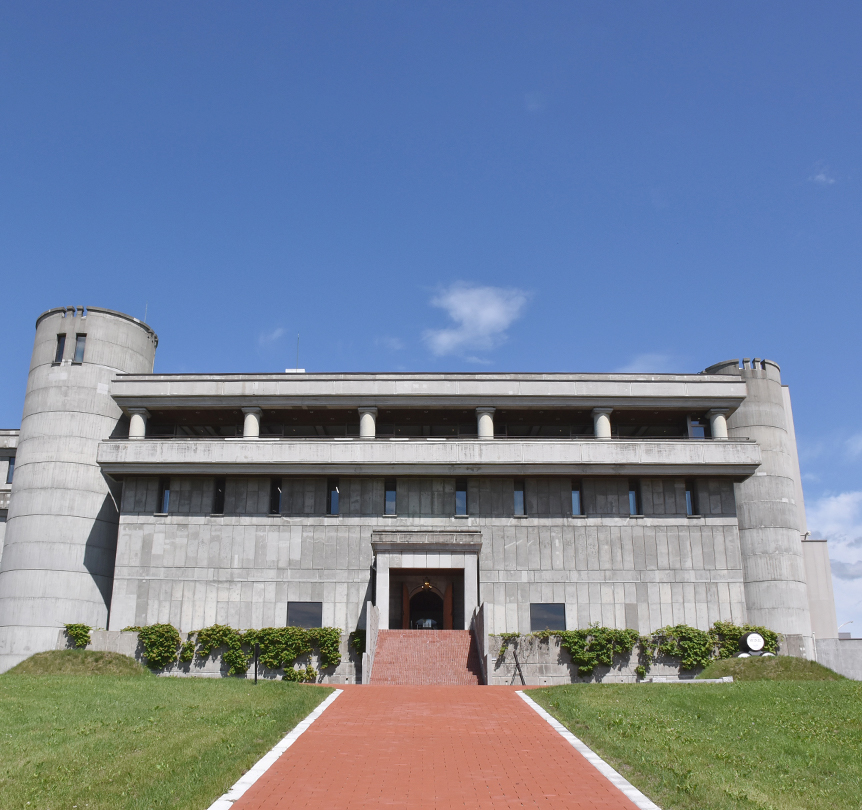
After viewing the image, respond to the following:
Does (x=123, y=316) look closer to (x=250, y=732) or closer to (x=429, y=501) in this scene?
(x=429, y=501)

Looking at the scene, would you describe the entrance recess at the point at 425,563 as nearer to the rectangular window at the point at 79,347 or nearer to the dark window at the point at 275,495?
the dark window at the point at 275,495

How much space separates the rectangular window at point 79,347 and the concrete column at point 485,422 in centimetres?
1916

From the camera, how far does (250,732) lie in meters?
15.8

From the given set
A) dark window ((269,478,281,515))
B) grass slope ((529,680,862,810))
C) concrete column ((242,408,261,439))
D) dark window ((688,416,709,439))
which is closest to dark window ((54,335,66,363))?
concrete column ((242,408,261,439))

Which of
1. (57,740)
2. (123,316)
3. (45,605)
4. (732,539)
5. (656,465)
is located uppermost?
(123,316)

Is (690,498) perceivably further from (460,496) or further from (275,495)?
(275,495)

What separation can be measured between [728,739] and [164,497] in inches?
1138

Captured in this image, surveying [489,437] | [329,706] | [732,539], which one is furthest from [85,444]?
[732,539]

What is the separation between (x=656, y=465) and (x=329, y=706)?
21.2 m

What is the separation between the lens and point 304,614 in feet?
118

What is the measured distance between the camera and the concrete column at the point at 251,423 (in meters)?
38.4

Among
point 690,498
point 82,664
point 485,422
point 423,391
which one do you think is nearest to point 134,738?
point 82,664

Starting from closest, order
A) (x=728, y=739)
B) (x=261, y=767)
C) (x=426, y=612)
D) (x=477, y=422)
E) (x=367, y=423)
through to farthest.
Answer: (x=261, y=767), (x=728, y=739), (x=367, y=423), (x=477, y=422), (x=426, y=612)

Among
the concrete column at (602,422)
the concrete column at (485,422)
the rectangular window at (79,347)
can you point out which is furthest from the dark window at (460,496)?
the rectangular window at (79,347)
